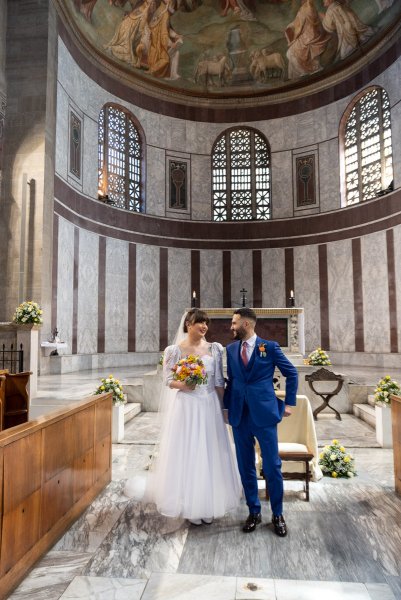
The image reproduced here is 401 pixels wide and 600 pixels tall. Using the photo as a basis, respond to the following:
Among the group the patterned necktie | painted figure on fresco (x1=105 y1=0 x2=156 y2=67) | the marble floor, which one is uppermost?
painted figure on fresco (x1=105 y1=0 x2=156 y2=67)

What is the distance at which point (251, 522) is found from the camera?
155 inches

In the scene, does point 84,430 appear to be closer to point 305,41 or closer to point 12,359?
point 12,359

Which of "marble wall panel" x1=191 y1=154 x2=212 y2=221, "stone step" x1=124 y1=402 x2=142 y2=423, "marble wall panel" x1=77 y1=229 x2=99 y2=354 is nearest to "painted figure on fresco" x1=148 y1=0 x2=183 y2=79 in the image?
"marble wall panel" x1=191 y1=154 x2=212 y2=221

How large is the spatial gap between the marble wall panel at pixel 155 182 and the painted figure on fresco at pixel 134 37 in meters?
3.21

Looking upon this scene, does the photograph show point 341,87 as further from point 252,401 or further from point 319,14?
point 252,401

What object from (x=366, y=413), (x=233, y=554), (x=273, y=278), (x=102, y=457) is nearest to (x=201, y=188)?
(x=273, y=278)

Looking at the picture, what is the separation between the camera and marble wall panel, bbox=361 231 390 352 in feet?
49.9

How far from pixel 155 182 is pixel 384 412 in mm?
13203

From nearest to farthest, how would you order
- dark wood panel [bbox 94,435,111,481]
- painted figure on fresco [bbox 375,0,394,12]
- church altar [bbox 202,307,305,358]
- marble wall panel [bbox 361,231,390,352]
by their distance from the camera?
dark wood panel [bbox 94,435,111,481] → church altar [bbox 202,307,305,358] → painted figure on fresco [bbox 375,0,394,12] → marble wall panel [bbox 361,231,390,352]

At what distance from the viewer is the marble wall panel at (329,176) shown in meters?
17.0

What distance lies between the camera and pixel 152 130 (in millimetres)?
17953

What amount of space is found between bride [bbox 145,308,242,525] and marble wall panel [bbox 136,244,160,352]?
41.6 ft

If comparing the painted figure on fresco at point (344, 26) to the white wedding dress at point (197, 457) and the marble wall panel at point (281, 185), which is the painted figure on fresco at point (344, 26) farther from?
the white wedding dress at point (197, 457)

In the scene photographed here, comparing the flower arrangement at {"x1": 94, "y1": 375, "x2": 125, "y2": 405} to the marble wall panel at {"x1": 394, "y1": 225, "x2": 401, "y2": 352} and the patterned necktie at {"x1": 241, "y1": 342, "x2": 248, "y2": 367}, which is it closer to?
the patterned necktie at {"x1": 241, "y1": 342, "x2": 248, "y2": 367}
